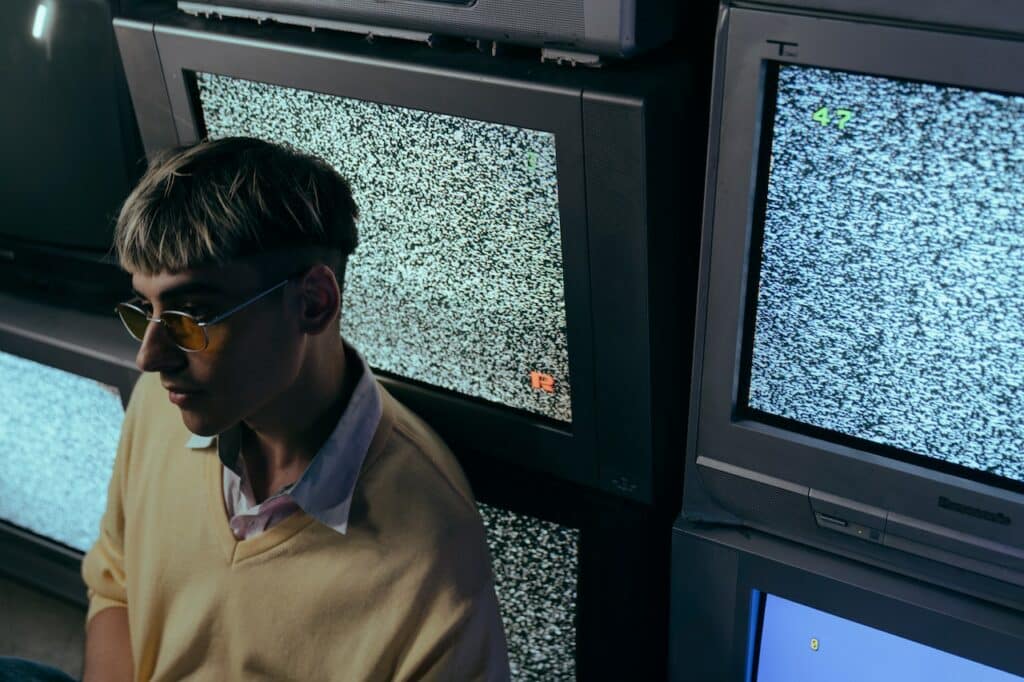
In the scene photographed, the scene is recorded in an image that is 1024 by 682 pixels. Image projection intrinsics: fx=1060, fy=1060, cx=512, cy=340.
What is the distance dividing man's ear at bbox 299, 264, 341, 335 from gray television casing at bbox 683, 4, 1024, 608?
400 millimetres

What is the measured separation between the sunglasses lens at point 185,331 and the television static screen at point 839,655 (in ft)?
2.28

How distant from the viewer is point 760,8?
0.86 meters

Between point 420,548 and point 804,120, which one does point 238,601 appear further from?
point 804,120

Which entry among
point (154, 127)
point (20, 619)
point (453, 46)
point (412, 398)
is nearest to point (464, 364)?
point (412, 398)

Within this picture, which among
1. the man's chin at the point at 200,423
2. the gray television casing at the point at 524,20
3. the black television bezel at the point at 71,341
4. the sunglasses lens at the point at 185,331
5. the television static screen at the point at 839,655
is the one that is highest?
the gray television casing at the point at 524,20

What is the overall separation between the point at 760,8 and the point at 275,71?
521 millimetres

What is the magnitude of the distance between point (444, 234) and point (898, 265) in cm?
46

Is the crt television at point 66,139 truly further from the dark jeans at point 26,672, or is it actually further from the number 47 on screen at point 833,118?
the number 47 on screen at point 833,118

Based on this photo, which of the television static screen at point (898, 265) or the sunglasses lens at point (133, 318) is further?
the sunglasses lens at point (133, 318)

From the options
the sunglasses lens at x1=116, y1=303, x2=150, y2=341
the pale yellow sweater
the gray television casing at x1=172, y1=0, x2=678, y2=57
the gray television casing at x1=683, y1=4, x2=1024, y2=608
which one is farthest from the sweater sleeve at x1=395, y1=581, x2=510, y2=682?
the gray television casing at x1=172, y1=0, x2=678, y2=57

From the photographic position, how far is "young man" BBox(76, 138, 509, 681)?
1134mm

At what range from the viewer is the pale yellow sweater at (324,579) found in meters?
1.16

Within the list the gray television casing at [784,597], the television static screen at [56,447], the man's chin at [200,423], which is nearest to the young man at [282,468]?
the man's chin at [200,423]

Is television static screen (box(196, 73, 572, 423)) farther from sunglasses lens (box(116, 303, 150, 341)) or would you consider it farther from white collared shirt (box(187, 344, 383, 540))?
sunglasses lens (box(116, 303, 150, 341))
